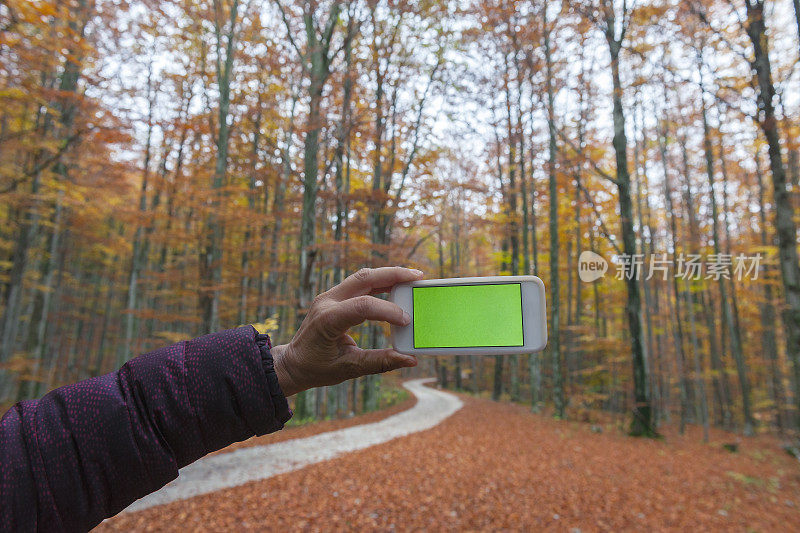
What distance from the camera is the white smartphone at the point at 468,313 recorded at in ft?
3.57

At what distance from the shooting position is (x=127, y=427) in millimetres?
822

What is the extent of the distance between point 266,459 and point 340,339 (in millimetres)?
6643

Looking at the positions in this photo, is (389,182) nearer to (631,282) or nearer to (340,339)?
(631,282)

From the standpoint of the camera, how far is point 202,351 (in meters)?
0.93

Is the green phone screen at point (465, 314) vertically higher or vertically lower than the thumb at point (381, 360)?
higher

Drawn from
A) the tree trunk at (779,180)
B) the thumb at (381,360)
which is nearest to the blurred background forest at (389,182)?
the tree trunk at (779,180)

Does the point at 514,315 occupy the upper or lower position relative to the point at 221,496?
upper

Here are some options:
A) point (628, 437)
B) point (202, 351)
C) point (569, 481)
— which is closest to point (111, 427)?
point (202, 351)

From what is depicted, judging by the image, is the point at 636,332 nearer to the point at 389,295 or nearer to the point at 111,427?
the point at 389,295

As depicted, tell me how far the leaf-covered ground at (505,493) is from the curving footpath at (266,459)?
323mm

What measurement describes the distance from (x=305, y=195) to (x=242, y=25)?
6.69 metres

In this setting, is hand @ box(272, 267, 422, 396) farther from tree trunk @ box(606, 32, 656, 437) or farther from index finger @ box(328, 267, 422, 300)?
tree trunk @ box(606, 32, 656, 437)

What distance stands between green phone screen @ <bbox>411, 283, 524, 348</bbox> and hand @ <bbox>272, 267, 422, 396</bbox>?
0.06 metres

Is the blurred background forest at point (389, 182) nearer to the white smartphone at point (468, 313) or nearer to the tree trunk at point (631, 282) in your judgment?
the tree trunk at point (631, 282)
